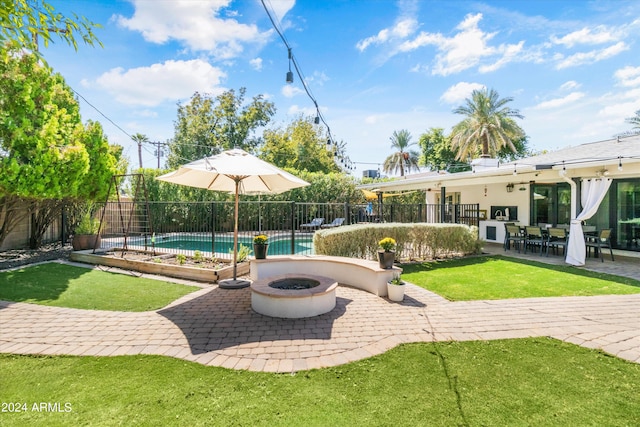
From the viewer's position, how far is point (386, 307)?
16.6 feet

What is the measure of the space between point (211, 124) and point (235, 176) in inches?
876

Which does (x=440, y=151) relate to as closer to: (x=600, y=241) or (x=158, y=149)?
(x=600, y=241)

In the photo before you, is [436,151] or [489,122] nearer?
[489,122]

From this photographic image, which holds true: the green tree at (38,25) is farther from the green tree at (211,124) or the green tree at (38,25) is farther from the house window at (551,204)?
the green tree at (211,124)

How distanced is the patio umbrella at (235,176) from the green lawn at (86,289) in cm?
124

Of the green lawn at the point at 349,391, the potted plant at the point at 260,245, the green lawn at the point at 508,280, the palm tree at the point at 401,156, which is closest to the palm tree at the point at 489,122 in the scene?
the palm tree at the point at 401,156

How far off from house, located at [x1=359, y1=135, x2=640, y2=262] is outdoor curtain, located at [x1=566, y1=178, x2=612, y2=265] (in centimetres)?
7

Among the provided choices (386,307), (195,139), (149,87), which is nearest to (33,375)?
(386,307)

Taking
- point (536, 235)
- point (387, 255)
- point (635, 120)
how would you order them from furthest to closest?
point (635, 120) → point (536, 235) → point (387, 255)

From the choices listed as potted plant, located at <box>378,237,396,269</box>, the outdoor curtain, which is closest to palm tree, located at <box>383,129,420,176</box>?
the outdoor curtain

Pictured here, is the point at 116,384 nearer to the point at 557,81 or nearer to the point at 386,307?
the point at 386,307

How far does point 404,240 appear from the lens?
8.81 m

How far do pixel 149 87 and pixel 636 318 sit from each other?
1866cm

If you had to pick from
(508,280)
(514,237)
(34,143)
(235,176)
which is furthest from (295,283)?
(514,237)
